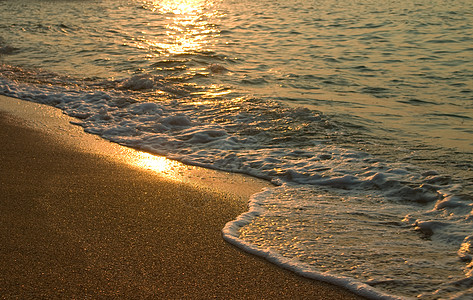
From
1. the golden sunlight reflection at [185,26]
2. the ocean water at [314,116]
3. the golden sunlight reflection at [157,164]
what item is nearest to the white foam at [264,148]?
the ocean water at [314,116]

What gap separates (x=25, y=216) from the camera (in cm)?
346

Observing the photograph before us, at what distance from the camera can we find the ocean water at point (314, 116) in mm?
3332

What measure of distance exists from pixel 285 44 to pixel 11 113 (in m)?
7.52

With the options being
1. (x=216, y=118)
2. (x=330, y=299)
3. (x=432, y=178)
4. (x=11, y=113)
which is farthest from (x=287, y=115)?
(x=330, y=299)

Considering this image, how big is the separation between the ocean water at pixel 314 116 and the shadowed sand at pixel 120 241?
0.23 m

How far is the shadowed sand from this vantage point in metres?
2.73

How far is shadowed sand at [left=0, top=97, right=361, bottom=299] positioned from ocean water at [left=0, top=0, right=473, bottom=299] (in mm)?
230

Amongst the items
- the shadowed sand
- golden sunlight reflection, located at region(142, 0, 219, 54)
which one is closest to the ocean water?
golden sunlight reflection, located at region(142, 0, 219, 54)

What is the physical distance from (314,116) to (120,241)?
4026mm

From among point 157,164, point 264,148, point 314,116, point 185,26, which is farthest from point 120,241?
point 185,26

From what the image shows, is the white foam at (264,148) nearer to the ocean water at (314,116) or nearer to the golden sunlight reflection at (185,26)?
the ocean water at (314,116)

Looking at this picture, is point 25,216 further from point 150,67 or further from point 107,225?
point 150,67

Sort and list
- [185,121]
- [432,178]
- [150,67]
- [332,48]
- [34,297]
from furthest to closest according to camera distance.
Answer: [332,48]
[150,67]
[185,121]
[432,178]
[34,297]

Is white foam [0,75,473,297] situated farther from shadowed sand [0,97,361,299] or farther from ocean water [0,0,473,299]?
shadowed sand [0,97,361,299]
